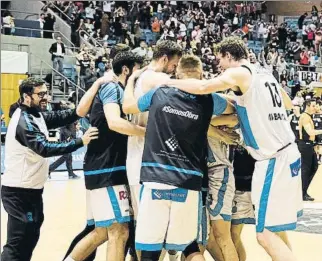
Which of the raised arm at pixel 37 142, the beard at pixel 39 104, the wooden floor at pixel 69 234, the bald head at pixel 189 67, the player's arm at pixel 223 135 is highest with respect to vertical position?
the bald head at pixel 189 67

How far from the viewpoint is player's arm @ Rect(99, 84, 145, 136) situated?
13.6 feet

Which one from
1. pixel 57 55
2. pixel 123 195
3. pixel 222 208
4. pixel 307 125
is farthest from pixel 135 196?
pixel 57 55

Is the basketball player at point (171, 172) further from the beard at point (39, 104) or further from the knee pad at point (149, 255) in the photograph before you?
the beard at point (39, 104)

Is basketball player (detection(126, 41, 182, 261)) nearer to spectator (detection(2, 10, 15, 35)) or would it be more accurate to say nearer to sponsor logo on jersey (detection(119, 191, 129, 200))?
sponsor logo on jersey (detection(119, 191, 129, 200))

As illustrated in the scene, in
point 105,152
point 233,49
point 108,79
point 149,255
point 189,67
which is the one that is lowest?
point 149,255

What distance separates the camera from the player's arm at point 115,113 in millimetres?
4145

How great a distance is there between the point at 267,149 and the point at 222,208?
62 centimetres

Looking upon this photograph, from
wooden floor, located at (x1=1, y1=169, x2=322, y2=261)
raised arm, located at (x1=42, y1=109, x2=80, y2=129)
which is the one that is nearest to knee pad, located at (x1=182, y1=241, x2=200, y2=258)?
raised arm, located at (x1=42, y1=109, x2=80, y2=129)

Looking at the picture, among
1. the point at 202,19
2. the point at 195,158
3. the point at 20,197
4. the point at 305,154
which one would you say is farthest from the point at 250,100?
the point at 202,19

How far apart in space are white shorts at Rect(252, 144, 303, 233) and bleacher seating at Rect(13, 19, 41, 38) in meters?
14.4

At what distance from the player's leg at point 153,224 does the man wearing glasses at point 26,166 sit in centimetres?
79

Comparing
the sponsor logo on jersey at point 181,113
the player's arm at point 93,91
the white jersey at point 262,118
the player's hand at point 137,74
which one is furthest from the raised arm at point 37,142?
the white jersey at point 262,118

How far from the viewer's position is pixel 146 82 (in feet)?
13.7

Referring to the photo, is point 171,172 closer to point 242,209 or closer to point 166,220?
point 166,220
